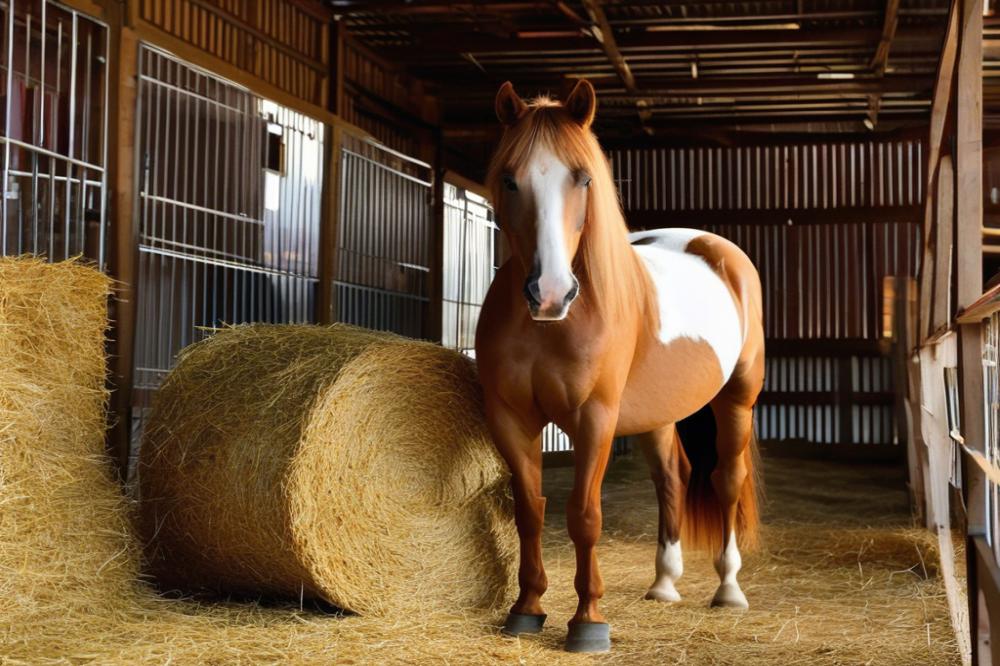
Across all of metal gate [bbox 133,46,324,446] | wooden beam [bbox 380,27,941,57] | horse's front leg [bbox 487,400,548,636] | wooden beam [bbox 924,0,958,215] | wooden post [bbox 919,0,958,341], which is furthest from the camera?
wooden beam [bbox 380,27,941,57]

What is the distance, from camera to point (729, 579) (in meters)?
3.88

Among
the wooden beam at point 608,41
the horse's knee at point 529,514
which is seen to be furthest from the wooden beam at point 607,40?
the horse's knee at point 529,514

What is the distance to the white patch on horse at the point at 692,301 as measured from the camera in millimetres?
3750

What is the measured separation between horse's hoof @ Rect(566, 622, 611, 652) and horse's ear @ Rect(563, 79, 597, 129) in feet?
4.64

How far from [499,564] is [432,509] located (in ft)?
1.02

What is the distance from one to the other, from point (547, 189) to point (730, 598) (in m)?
1.69

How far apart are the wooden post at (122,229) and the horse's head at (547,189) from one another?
5.69 ft

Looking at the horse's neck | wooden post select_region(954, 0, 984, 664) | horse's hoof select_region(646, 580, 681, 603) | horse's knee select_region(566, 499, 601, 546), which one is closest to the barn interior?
wooden post select_region(954, 0, 984, 664)

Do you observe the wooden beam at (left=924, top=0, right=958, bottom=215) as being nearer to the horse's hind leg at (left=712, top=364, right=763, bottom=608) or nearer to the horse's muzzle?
the horse's hind leg at (left=712, top=364, right=763, bottom=608)

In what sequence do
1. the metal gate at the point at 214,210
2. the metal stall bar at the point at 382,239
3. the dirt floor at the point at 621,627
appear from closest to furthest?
1. the dirt floor at the point at 621,627
2. the metal gate at the point at 214,210
3. the metal stall bar at the point at 382,239

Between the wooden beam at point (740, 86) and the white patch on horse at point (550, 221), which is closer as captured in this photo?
the white patch on horse at point (550, 221)

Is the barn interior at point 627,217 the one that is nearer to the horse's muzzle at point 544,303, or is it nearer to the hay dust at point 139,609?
the hay dust at point 139,609

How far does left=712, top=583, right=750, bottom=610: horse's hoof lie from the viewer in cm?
378

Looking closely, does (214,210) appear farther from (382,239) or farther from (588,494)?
(588,494)
